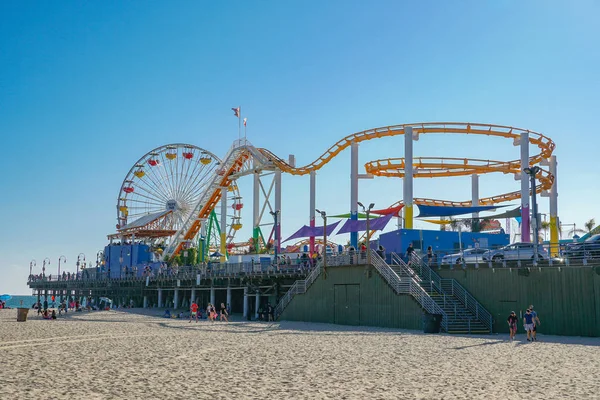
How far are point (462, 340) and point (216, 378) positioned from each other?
12.3m

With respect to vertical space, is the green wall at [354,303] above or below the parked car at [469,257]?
below

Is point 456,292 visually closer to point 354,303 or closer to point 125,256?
point 354,303

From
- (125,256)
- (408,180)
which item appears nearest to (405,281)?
(408,180)

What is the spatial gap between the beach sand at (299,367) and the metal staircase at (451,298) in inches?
107

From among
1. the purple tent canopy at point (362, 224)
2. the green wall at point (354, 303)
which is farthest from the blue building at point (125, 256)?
the green wall at point (354, 303)

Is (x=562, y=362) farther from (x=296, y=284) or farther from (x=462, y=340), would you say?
(x=296, y=284)

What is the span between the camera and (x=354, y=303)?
34.0m

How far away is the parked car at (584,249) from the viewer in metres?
27.4

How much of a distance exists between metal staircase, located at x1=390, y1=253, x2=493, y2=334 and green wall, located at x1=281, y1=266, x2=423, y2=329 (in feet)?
4.35

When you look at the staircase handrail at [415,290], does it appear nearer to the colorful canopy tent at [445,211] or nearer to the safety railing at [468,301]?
the safety railing at [468,301]

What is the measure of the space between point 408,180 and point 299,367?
2604 centimetres

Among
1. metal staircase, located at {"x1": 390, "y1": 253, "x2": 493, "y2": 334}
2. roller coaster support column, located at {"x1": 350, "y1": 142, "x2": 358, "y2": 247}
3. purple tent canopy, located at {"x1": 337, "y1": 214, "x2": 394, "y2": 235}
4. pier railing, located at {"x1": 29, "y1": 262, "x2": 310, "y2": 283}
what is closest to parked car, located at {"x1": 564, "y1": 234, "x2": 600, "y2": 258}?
metal staircase, located at {"x1": 390, "y1": 253, "x2": 493, "y2": 334}

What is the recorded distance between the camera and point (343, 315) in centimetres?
3459

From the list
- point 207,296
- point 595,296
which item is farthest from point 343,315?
point 207,296
